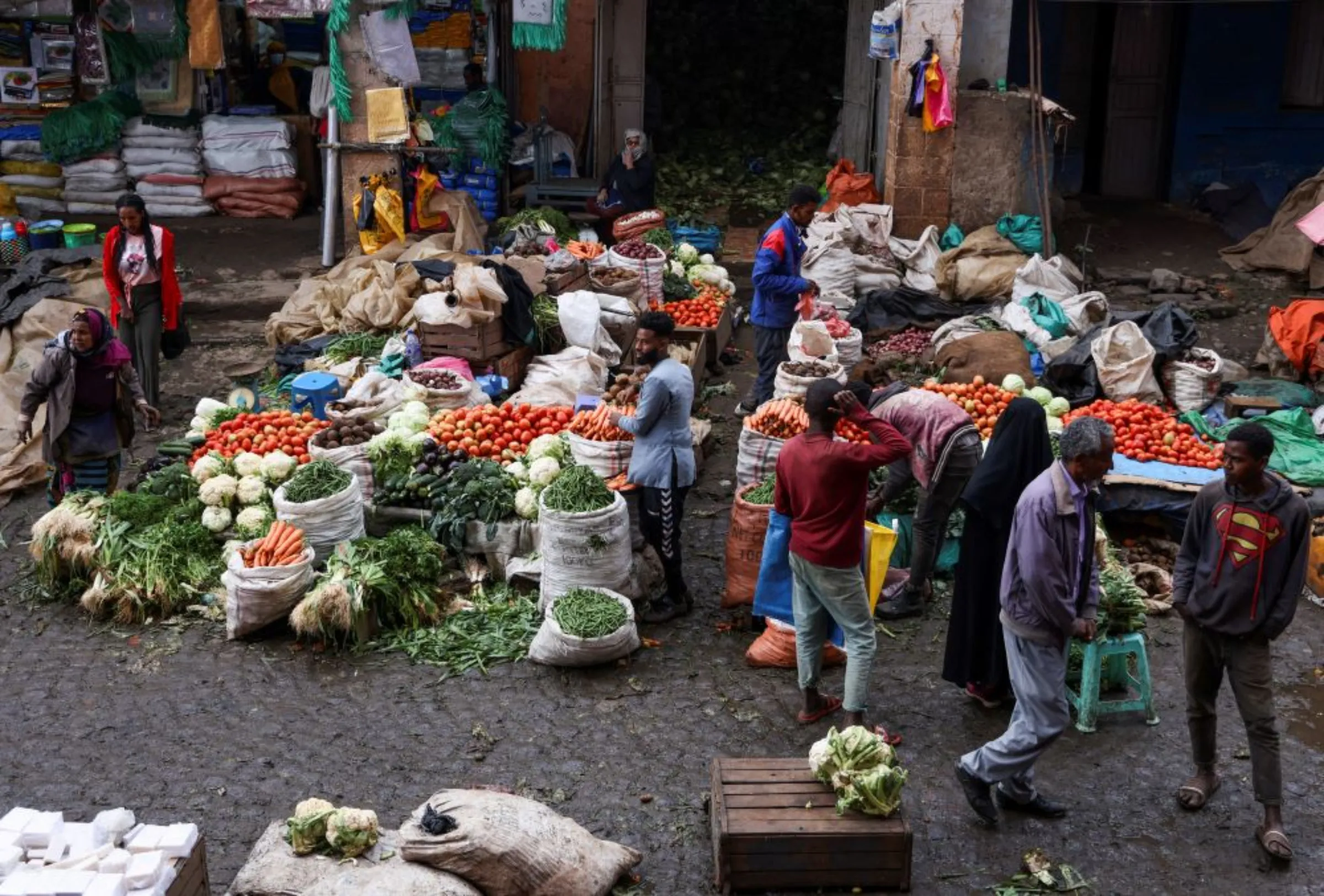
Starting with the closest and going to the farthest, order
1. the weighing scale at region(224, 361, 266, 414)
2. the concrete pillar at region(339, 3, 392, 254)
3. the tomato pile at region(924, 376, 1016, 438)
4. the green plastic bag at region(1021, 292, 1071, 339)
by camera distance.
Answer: the tomato pile at region(924, 376, 1016, 438), the weighing scale at region(224, 361, 266, 414), the green plastic bag at region(1021, 292, 1071, 339), the concrete pillar at region(339, 3, 392, 254)

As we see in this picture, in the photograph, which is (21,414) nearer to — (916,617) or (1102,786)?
(916,617)

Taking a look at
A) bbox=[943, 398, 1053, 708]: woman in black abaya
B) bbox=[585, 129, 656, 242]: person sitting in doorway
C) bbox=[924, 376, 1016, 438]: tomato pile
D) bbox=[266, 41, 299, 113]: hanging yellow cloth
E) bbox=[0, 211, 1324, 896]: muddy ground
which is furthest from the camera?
bbox=[266, 41, 299, 113]: hanging yellow cloth

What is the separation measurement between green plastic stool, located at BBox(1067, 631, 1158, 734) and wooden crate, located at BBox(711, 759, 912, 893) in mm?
1562

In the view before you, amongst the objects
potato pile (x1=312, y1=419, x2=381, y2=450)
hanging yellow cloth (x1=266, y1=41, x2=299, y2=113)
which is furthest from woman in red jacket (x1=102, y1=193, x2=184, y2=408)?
hanging yellow cloth (x1=266, y1=41, x2=299, y2=113)

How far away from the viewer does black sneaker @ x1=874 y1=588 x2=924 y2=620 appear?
24.8ft

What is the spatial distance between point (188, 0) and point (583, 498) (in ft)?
31.7

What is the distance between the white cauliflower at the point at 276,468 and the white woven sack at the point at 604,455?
5.49ft

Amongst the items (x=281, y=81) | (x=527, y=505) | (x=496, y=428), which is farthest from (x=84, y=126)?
(x=527, y=505)

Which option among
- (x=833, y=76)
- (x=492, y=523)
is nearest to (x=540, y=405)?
(x=492, y=523)

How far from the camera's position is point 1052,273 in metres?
12.0

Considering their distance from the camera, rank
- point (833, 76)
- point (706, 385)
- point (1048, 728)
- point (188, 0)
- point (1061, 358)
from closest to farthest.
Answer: point (1048, 728), point (1061, 358), point (706, 385), point (188, 0), point (833, 76)

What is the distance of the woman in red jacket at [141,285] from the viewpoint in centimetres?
1007

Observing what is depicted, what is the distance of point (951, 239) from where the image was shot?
13.3 metres

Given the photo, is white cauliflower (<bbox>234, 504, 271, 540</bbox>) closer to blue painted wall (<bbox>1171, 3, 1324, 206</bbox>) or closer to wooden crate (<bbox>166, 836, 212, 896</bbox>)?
wooden crate (<bbox>166, 836, 212, 896</bbox>)
